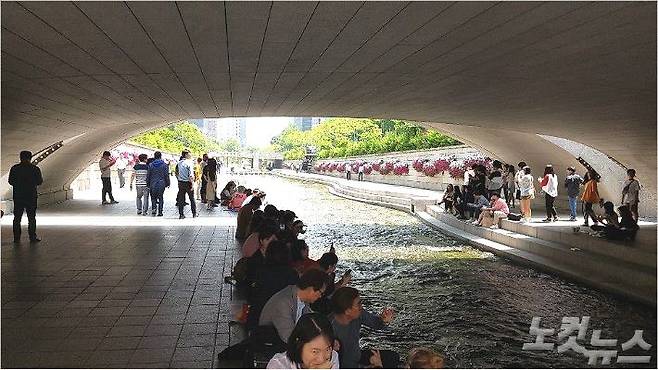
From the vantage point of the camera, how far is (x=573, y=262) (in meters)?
9.79

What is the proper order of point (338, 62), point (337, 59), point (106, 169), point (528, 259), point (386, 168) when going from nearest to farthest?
point (337, 59) < point (338, 62) < point (528, 259) < point (106, 169) < point (386, 168)

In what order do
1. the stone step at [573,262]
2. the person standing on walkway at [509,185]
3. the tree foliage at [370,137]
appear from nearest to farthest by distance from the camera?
the stone step at [573,262] → the person standing on walkway at [509,185] → the tree foliage at [370,137]

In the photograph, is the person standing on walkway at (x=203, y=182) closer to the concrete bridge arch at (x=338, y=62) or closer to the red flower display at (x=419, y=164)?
the concrete bridge arch at (x=338, y=62)

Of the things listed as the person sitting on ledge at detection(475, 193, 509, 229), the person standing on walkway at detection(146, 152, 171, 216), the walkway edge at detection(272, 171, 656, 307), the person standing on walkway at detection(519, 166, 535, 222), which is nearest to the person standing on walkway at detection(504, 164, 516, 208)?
the walkway edge at detection(272, 171, 656, 307)

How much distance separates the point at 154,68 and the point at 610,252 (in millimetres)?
8577

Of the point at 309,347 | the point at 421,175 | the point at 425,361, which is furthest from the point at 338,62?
the point at 421,175

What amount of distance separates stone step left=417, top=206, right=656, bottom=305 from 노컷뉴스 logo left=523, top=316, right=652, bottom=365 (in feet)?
4.79

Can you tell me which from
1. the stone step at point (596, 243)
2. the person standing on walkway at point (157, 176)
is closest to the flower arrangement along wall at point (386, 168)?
the person standing on walkway at point (157, 176)

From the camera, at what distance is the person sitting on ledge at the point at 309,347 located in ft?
9.92

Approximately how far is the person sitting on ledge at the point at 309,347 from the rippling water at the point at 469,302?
3.14 m

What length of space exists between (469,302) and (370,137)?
5400 cm

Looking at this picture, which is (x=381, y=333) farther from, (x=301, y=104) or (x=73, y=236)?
(x=73, y=236)

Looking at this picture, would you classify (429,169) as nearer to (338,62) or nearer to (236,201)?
(236,201)

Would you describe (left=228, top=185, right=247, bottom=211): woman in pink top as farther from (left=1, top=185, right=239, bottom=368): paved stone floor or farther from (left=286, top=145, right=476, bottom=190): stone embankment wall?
(left=286, top=145, right=476, bottom=190): stone embankment wall
